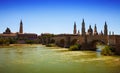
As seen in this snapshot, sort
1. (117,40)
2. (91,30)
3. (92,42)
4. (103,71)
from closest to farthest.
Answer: (103,71), (117,40), (92,42), (91,30)

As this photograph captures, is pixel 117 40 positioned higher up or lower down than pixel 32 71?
higher up

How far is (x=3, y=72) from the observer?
827 inches

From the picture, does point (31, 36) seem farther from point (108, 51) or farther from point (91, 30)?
point (108, 51)

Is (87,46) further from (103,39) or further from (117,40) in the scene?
(117,40)

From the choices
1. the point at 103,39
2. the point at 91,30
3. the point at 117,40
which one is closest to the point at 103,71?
the point at 117,40

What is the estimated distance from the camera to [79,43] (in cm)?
6462

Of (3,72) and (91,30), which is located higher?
(91,30)

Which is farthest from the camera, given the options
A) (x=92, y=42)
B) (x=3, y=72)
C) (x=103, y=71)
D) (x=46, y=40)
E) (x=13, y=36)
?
(x=13, y=36)

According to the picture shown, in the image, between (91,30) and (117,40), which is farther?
(91,30)

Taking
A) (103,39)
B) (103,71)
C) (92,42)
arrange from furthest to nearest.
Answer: (92,42)
(103,39)
(103,71)

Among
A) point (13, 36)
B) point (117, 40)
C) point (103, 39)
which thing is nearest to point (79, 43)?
point (103, 39)

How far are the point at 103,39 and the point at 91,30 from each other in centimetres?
4879

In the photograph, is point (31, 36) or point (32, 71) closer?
point (32, 71)

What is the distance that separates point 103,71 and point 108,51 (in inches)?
815
